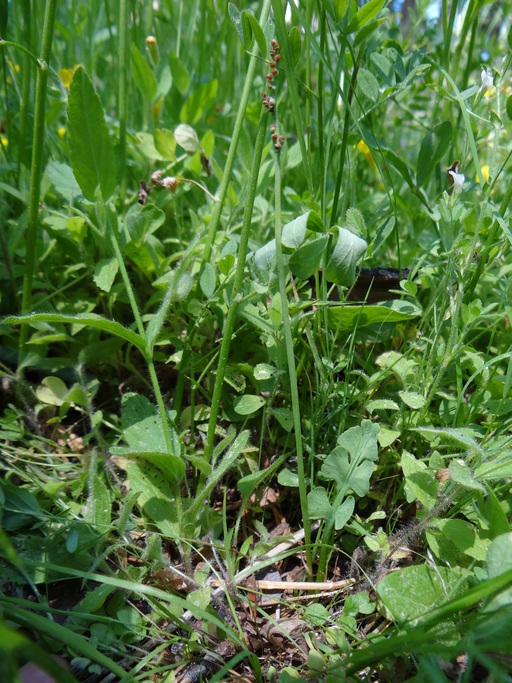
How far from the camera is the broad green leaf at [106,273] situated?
1.13m

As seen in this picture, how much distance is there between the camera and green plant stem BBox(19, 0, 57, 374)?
999 millimetres

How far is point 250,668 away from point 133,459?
0.44 metres

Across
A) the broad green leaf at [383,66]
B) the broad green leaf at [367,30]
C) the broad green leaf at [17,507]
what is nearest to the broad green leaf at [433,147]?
the broad green leaf at [383,66]

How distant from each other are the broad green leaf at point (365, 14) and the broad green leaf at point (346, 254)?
0.40 metres

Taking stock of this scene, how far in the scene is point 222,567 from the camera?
0.97m

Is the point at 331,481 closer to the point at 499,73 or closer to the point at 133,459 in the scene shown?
the point at 133,459

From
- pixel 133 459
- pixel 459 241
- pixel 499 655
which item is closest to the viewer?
pixel 499 655

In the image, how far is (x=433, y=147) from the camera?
3.87ft

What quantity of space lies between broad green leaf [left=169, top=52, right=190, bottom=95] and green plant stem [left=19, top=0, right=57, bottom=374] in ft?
1.91

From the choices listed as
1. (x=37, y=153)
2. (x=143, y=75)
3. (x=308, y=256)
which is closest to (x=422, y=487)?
(x=308, y=256)

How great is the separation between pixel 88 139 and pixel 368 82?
60 cm

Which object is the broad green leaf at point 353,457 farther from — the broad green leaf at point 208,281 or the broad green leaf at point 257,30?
the broad green leaf at point 257,30

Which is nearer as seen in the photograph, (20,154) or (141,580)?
(141,580)

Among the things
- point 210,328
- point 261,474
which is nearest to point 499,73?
point 210,328
